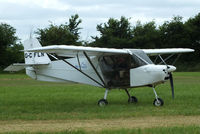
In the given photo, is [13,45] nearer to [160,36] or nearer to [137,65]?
[160,36]

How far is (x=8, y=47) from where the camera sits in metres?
69.4

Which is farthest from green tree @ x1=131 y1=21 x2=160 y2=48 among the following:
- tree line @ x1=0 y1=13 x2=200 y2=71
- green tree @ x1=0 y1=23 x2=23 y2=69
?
green tree @ x1=0 y1=23 x2=23 y2=69

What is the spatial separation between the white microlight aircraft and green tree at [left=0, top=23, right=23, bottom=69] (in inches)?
1896

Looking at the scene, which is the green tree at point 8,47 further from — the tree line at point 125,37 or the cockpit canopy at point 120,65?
the cockpit canopy at point 120,65

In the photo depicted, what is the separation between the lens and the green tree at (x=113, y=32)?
6997 centimetres

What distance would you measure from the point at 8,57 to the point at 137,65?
2099 inches

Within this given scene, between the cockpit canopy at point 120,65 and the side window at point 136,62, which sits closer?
the side window at point 136,62

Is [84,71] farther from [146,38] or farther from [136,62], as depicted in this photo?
[146,38]

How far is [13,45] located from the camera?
236 ft

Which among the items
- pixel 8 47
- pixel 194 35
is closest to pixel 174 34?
pixel 194 35

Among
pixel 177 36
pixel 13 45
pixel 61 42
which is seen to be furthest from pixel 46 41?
pixel 177 36

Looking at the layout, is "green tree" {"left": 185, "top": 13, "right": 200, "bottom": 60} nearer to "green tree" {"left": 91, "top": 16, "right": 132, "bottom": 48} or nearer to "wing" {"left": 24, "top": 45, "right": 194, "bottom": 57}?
"green tree" {"left": 91, "top": 16, "right": 132, "bottom": 48}

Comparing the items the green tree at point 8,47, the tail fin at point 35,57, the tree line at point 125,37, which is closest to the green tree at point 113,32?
the tree line at point 125,37

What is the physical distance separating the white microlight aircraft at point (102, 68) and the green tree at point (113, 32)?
167ft
